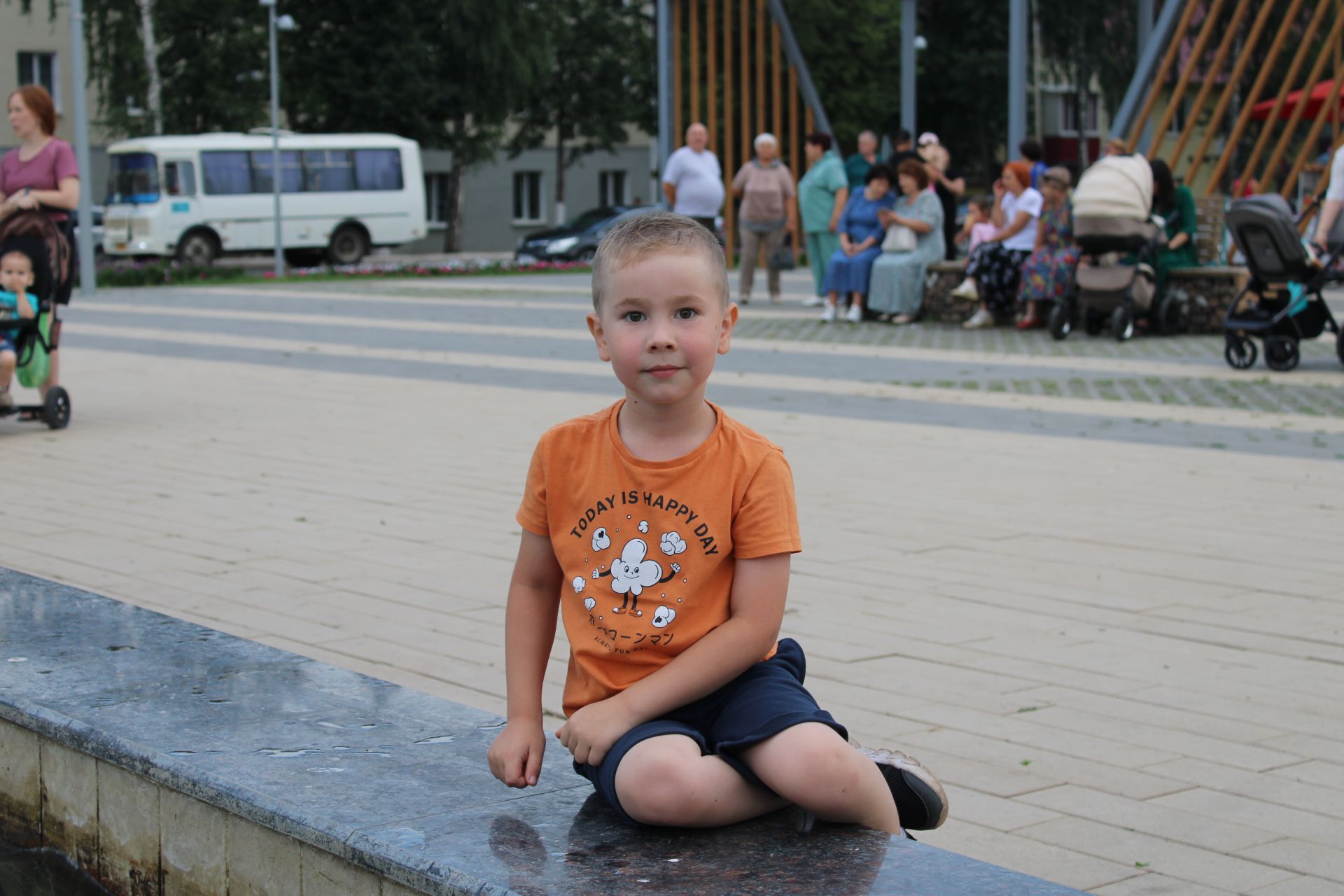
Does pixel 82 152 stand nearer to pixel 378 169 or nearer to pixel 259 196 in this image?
pixel 259 196

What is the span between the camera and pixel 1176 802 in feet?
12.6

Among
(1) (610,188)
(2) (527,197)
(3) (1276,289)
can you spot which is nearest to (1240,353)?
(3) (1276,289)

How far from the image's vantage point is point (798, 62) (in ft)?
87.1

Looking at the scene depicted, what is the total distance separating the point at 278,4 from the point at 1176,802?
46.1 meters

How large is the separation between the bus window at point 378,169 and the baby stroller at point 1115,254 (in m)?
27.7

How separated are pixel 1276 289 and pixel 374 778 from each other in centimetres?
1147

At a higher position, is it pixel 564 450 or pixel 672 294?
pixel 672 294

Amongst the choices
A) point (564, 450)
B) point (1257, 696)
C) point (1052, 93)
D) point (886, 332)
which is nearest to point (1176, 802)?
point (1257, 696)

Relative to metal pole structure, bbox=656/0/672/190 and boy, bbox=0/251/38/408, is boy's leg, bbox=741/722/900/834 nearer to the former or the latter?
boy, bbox=0/251/38/408

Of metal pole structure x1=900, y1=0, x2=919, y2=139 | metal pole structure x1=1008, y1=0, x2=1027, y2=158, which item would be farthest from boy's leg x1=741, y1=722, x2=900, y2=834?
metal pole structure x1=900, y1=0, x2=919, y2=139

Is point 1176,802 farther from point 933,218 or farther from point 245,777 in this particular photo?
point 933,218

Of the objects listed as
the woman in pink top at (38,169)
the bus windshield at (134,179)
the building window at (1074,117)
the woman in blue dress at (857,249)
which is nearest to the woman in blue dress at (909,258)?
the woman in blue dress at (857,249)

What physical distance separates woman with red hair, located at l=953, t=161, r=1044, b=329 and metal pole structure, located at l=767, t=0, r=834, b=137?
845 centimetres

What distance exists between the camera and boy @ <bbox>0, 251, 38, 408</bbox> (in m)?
9.78
